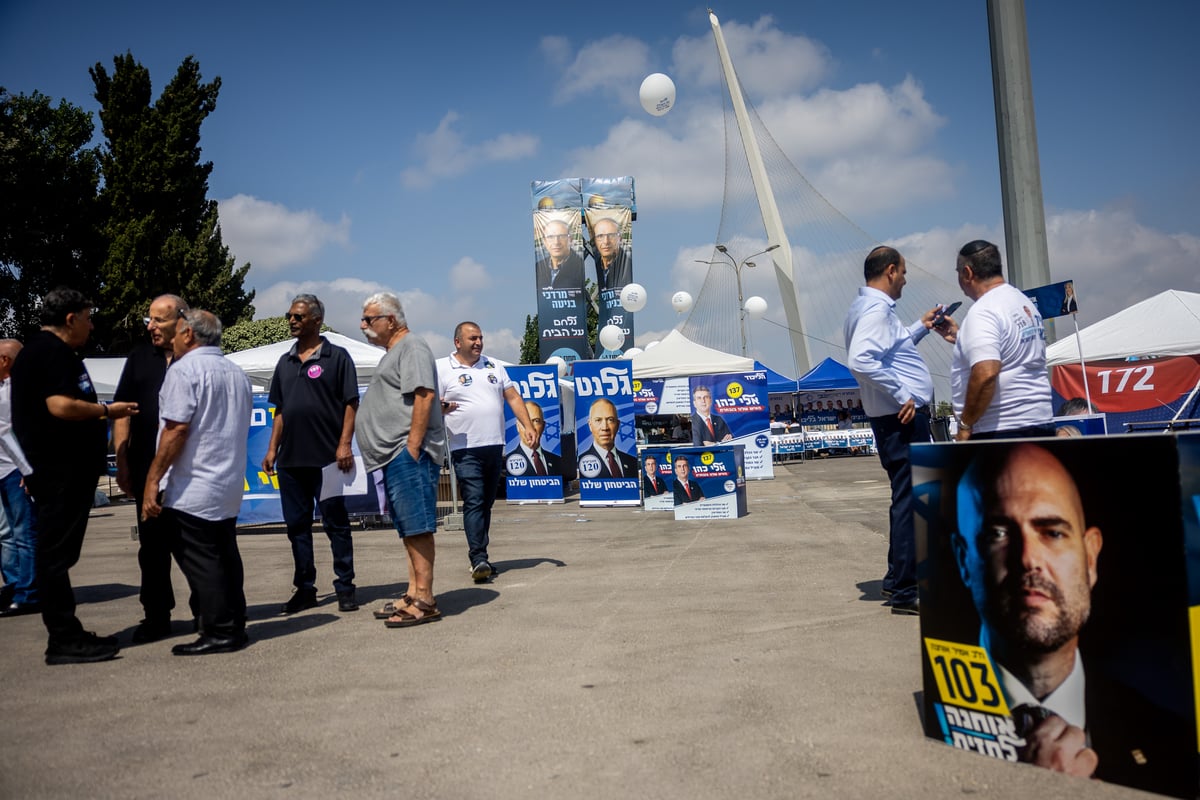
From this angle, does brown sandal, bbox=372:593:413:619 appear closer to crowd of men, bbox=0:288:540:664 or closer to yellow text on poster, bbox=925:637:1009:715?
crowd of men, bbox=0:288:540:664

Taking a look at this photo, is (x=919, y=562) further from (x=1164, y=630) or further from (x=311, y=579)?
(x=311, y=579)

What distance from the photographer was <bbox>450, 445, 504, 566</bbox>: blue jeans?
645cm

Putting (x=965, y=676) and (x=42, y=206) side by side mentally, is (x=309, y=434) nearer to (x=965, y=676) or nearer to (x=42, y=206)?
(x=965, y=676)

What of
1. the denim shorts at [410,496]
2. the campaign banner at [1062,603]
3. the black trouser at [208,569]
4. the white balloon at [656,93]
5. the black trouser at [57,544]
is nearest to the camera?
the campaign banner at [1062,603]

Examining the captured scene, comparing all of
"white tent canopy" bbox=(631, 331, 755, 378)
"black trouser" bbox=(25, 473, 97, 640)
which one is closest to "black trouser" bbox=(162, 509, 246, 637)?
"black trouser" bbox=(25, 473, 97, 640)

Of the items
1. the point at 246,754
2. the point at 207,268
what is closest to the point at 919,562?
the point at 246,754

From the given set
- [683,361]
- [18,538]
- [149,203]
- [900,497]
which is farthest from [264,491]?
[149,203]

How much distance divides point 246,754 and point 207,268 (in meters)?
35.0

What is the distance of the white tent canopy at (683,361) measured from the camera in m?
20.1

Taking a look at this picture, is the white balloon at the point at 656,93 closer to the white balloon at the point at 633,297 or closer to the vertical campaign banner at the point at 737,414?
the vertical campaign banner at the point at 737,414

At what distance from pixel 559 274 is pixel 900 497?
2911cm

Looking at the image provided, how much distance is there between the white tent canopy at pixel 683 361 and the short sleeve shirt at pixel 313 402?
46.1 feet

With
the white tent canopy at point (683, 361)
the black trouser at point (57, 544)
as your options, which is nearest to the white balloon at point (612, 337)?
the white tent canopy at point (683, 361)

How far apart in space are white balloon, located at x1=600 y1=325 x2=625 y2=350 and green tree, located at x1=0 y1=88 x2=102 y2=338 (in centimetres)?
1920
